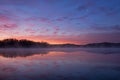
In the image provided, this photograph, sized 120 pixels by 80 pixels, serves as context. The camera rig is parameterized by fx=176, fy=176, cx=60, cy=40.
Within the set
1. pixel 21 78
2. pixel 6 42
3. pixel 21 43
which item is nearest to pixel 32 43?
pixel 21 43

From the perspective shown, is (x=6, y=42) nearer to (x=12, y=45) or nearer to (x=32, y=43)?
(x=12, y=45)

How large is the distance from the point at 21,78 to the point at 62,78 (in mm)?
2227

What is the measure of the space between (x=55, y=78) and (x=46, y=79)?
0.51 meters

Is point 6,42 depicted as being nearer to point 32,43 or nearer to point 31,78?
point 32,43

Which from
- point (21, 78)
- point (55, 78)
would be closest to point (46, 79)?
point (55, 78)

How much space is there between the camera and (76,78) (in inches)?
373

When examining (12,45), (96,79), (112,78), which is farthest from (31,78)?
(12,45)

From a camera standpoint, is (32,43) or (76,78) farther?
(32,43)

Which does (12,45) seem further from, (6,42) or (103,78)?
(103,78)

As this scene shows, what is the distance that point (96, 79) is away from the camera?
918 cm

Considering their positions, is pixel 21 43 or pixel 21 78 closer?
pixel 21 78

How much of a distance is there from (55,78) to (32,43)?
119 metres

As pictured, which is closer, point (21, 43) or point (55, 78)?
point (55, 78)

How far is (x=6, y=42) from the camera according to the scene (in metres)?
121
